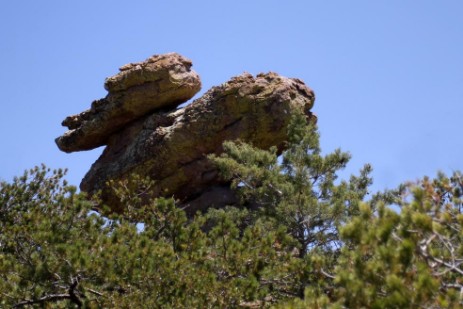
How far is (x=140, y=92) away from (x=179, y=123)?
224 cm

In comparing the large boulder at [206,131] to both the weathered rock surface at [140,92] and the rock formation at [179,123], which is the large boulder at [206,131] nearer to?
the rock formation at [179,123]

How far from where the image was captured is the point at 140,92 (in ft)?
79.2

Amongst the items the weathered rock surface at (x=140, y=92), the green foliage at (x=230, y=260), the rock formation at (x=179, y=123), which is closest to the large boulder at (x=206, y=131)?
the rock formation at (x=179, y=123)

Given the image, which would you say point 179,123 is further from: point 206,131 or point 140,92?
point 140,92

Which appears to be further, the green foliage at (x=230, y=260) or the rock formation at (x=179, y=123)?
the rock formation at (x=179, y=123)

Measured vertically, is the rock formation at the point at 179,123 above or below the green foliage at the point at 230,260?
above

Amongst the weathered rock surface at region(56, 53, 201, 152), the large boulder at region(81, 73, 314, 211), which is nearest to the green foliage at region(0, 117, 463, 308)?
the large boulder at region(81, 73, 314, 211)

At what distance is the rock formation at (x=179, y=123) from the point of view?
2239cm

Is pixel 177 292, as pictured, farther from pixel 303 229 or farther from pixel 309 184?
pixel 309 184

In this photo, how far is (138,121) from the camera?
24844mm

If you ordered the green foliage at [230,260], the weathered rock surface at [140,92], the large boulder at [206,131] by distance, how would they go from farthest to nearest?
the weathered rock surface at [140,92]
the large boulder at [206,131]
the green foliage at [230,260]

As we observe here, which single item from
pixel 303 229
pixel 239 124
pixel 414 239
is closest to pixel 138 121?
pixel 239 124

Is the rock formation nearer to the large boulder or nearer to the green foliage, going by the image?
the large boulder

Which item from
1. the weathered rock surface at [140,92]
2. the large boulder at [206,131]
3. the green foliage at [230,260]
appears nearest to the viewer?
the green foliage at [230,260]
